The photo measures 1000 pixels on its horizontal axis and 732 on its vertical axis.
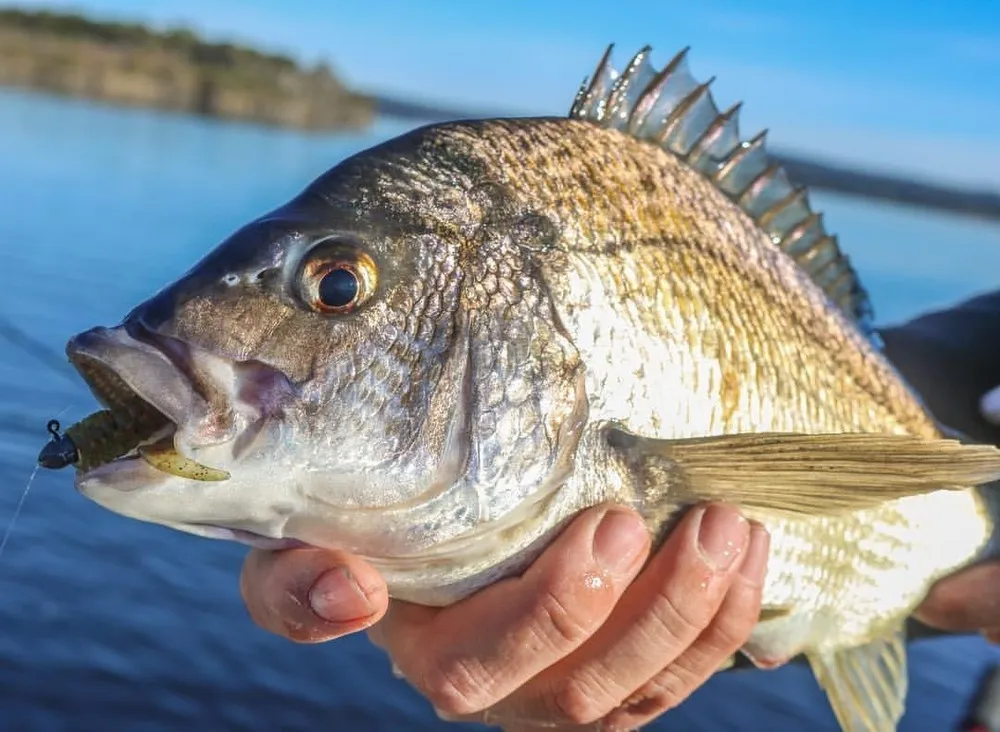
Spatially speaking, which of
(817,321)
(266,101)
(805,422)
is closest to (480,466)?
(805,422)

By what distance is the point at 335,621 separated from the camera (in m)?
2.20

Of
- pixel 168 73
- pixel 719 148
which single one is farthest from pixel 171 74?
pixel 719 148

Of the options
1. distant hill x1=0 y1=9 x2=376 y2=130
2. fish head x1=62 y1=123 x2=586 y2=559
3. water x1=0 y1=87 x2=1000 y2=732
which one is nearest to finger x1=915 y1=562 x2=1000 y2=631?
fish head x1=62 y1=123 x2=586 y2=559

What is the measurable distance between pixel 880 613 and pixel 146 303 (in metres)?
2.28

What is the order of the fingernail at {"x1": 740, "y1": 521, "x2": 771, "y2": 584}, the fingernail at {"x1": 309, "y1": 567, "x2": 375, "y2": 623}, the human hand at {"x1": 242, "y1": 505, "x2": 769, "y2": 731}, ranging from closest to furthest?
the fingernail at {"x1": 309, "y1": 567, "x2": 375, "y2": 623}, the human hand at {"x1": 242, "y1": 505, "x2": 769, "y2": 731}, the fingernail at {"x1": 740, "y1": 521, "x2": 771, "y2": 584}

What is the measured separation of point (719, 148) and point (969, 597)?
1571 mm

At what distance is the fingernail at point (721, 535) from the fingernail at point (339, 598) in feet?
2.62

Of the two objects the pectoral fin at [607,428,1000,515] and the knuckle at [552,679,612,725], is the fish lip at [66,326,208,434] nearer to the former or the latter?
the pectoral fin at [607,428,1000,515]

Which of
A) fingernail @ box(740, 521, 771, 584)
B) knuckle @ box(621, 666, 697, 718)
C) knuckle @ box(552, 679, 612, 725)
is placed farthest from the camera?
knuckle @ box(621, 666, 697, 718)

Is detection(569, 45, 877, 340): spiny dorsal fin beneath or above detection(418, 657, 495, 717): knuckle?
above

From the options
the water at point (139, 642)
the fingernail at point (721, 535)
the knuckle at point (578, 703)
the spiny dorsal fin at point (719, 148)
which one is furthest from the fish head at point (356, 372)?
the water at point (139, 642)

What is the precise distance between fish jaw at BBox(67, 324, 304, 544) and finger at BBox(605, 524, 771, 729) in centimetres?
120

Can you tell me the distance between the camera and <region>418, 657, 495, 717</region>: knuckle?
2469 mm

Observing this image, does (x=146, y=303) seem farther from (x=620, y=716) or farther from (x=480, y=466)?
(x=620, y=716)
